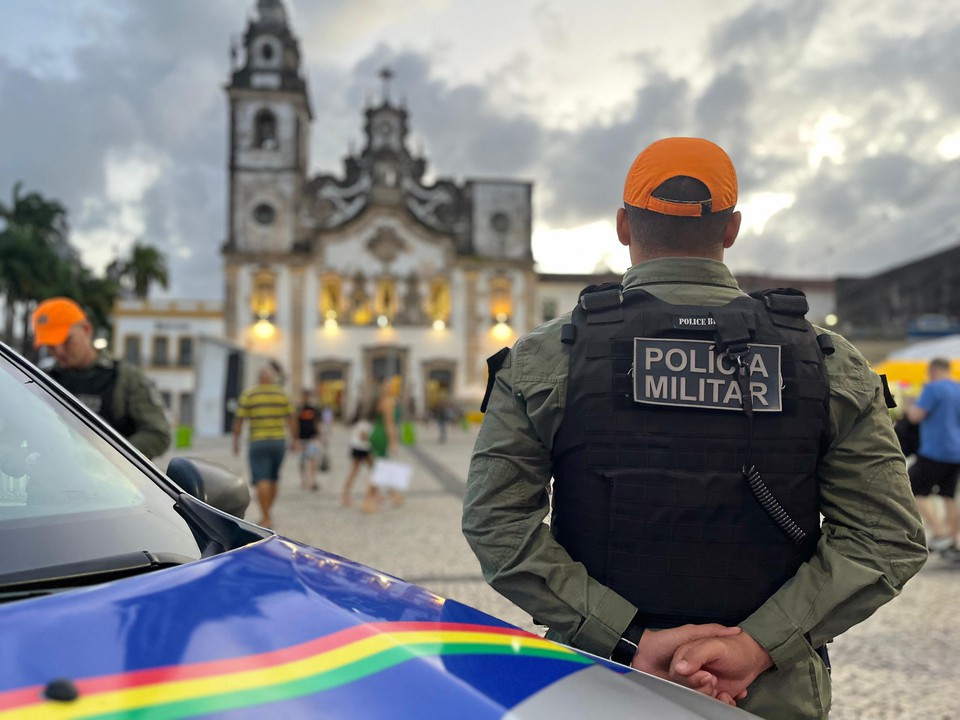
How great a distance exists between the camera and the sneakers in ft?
22.6

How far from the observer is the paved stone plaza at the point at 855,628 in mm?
3793

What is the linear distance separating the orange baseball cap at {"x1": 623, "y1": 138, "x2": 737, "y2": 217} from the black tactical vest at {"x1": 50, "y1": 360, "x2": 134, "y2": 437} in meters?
3.44

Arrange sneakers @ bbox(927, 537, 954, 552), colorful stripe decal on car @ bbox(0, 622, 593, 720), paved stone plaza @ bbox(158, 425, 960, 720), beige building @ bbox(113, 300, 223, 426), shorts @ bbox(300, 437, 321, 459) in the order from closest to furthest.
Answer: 1. colorful stripe decal on car @ bbox(0, 622, 593, 720)
2. paved stone plaza @ bbox(158, 425, 960, 720)
3. sneakers @ bbox(927, 537, 954, 552)
4. shorts @ bbox(300, 437, 321, 459)
5. beige building @ bbox(113, 300, 223, 426)

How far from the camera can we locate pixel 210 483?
1.83 metres

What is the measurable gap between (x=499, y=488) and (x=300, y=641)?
24.4 inches

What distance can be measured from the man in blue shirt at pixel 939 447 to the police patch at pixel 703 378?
→ 5864 mm

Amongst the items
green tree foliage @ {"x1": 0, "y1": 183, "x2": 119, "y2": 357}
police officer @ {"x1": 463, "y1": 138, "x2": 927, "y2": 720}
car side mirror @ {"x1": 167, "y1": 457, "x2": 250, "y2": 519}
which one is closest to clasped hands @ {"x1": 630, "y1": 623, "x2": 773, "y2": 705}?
police officer @ {"x1": 463, "y1": 138, "x2": 927, "y2": 720}

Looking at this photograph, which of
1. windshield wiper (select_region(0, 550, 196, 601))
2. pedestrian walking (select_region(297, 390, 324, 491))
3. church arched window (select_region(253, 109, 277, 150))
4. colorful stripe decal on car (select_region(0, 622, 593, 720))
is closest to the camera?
colorful stripe decal on car (select_region(0, 622, 593, 720))

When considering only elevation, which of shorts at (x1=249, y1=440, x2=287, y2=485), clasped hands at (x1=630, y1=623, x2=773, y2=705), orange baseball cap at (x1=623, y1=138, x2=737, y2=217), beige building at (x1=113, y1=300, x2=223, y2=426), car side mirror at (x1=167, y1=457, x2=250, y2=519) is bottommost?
shorts at (x1=249, y1=440, x2=287, y2=485)

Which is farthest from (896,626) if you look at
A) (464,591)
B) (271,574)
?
(271,574)

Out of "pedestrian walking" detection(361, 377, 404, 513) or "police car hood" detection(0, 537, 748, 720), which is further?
"pedestrian walking" detection(361, 377, 404, 513)

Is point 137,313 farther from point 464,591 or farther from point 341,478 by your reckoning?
point 464,591

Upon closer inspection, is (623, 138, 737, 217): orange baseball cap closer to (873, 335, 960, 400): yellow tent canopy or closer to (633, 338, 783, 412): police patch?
(633, 338, 783, 412): police patch

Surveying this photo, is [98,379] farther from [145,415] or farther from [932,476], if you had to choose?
[932,476]
